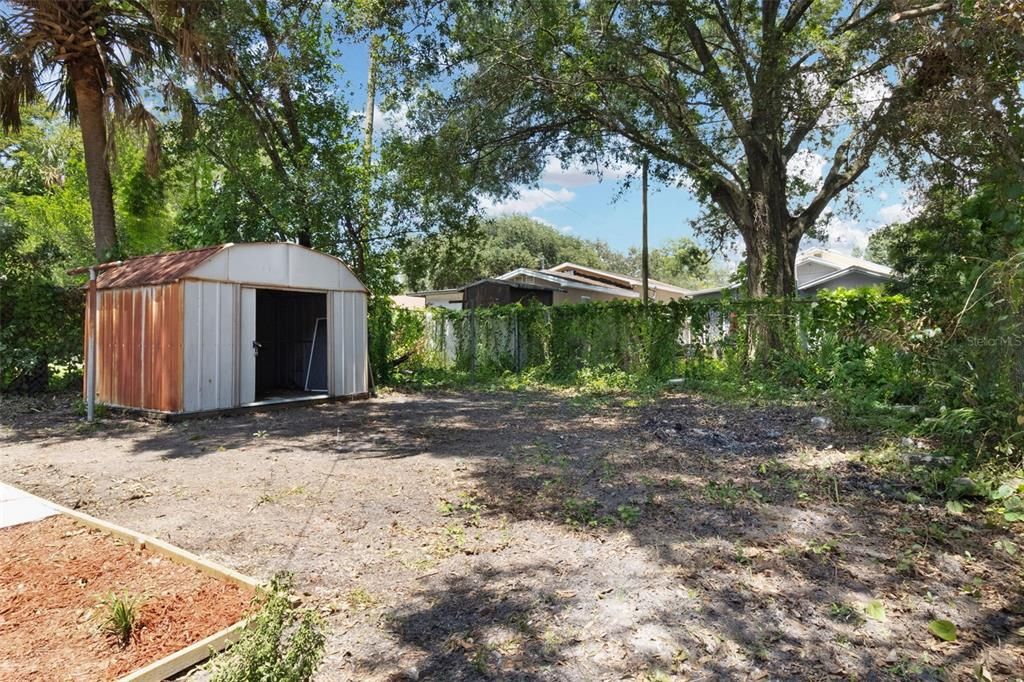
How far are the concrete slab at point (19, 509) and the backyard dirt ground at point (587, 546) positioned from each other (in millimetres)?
232

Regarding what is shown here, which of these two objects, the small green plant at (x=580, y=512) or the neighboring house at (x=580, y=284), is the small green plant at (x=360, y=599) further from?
the neighboring house at (x=580, y=284)

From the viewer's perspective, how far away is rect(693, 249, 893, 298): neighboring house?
20.5 meters

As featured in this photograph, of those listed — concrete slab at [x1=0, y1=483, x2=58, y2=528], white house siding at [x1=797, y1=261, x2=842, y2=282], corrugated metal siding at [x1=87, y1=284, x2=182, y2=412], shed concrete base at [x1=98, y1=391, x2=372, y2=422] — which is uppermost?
white house siding at [x1=797, y1=261, x2=842, y2=282]

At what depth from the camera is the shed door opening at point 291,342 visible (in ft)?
39.1

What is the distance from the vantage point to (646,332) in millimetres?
12469

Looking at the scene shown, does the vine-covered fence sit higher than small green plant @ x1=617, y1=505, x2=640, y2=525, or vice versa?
the vine-covered fence

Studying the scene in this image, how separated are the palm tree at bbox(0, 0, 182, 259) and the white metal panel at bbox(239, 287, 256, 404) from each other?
393 centimetres

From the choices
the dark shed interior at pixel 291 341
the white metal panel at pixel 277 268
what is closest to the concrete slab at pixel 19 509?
the white metal panel at pixel 277 268

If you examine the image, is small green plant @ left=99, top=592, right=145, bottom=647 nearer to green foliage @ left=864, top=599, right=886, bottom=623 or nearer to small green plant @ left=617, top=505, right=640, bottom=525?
small green plant @ left=617, top=505, right=640, bottom=525

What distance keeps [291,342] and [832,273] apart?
1959 centimetres

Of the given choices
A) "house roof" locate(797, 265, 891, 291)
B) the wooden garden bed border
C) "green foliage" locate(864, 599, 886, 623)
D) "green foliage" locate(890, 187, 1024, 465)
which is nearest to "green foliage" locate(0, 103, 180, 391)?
the wooden garden bed border

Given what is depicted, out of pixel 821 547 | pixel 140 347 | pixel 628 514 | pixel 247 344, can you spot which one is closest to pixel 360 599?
pixel 628 514

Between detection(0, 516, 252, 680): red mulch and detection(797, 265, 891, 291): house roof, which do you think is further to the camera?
detection(797, 265, 891, 291): house roof

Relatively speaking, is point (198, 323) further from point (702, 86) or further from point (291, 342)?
point (702, 86)
